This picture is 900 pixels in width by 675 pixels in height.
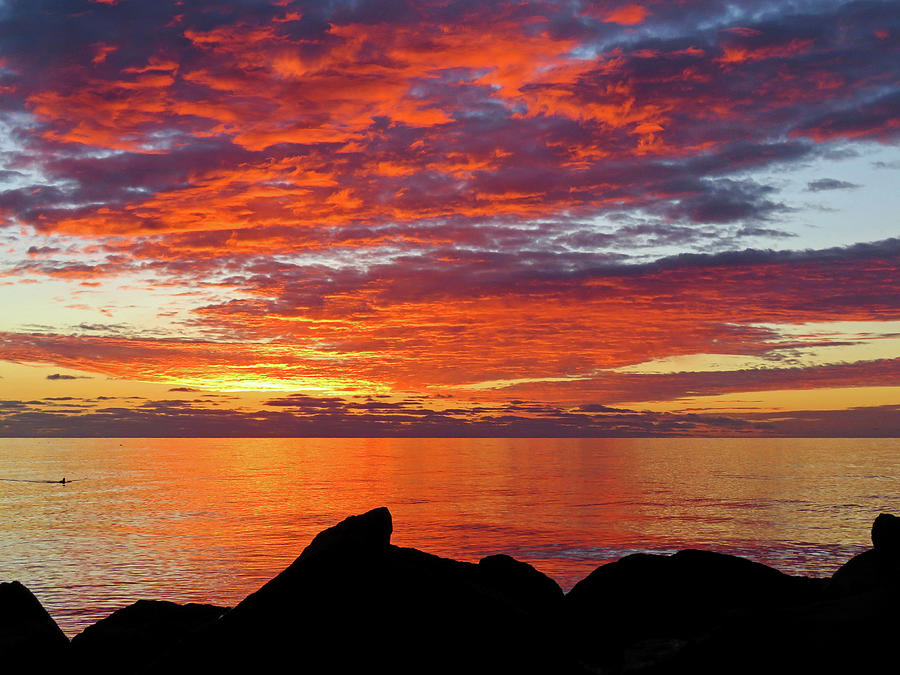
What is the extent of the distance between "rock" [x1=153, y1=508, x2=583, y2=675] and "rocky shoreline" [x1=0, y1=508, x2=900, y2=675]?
0.02 metres

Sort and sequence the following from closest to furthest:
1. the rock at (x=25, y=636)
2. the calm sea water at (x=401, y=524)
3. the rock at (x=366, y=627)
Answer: the rock at (x=366, y=627)
the rock at (x=25, y=636)
the calm sea water at (x=401, y=524)

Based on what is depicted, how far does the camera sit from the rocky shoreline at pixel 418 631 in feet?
33.1

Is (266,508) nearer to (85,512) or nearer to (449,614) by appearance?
(85,512)

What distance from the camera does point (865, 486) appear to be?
3622 inches

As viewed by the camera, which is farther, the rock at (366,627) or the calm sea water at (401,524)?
the calm sea water at (401,524)

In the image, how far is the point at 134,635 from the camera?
54.5 feet

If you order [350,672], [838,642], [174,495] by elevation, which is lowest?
[174,495]

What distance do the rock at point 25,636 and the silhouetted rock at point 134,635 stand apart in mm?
723

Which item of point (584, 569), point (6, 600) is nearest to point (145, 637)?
point (6, 600)

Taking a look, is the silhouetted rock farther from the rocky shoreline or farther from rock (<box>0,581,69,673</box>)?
rock (<box>0,581,69,673</box>)

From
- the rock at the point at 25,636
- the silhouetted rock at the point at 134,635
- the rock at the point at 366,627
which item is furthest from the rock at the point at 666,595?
the rock at the point at 25,636

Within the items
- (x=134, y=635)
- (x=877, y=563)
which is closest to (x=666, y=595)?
(x=877, y=563)

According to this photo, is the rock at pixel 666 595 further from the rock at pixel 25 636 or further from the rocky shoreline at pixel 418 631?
the rock at pixel 25 636

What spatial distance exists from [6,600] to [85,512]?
201 feet
